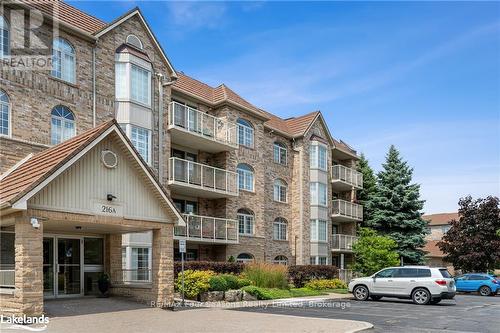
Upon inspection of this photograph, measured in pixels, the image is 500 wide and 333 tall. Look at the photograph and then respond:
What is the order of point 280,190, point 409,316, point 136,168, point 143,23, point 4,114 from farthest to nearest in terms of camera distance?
point 280,190 → point 143,23 → point 4,114 → point 409,316 → point 136,168

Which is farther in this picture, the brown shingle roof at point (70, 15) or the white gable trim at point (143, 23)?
the white gable trim at point (143, 23)

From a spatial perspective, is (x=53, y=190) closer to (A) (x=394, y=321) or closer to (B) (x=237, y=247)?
(A) (x=394, y=321)

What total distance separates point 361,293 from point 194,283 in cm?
826

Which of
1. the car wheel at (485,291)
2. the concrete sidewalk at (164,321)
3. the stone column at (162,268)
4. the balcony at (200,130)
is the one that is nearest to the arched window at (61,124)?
the balcony at (200,130)

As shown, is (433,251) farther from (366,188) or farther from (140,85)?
(140,85)

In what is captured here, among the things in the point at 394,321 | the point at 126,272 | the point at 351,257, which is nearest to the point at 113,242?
the point at 126,272

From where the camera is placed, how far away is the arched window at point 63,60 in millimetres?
19719

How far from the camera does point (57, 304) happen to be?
625 inches

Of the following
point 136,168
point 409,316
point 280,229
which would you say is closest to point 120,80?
point 136,168

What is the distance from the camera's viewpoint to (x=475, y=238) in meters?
39.3

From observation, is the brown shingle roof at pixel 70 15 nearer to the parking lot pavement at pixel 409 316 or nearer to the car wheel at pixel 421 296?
the parking lot pavement at pixel 409 316

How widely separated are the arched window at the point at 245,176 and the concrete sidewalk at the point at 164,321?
14110mm

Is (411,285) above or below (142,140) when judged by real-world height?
below

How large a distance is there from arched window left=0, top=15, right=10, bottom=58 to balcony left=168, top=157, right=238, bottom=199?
8898mm
